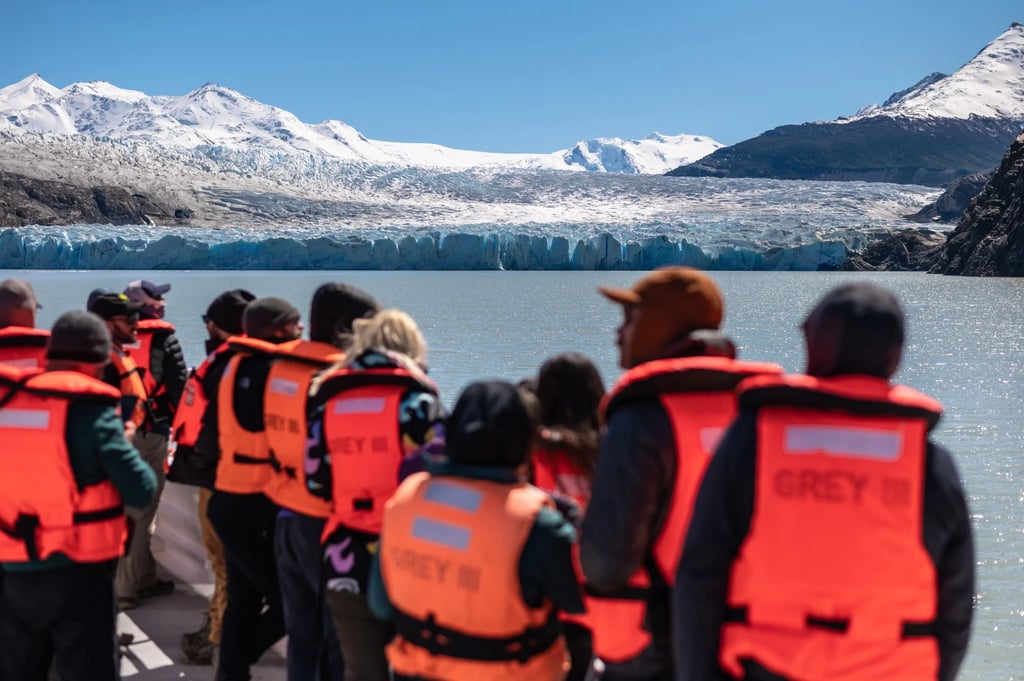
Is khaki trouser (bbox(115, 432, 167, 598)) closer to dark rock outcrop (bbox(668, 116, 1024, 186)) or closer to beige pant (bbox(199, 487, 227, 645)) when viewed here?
beige pant (bbox(199, 487, 227, 645))

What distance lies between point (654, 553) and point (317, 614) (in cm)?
101

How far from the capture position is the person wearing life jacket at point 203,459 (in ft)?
7.92

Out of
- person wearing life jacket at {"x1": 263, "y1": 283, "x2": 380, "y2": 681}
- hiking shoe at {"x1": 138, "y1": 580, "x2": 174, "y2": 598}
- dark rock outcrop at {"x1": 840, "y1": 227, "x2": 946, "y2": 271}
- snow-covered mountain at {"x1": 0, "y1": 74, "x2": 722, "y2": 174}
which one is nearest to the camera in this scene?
person wearing life jacket at {"x1": 263, "y1": 283, "x2": 380, "y2": 681}

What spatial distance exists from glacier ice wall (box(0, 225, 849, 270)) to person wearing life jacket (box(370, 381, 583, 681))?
2960cm

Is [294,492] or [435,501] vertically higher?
[435,501]

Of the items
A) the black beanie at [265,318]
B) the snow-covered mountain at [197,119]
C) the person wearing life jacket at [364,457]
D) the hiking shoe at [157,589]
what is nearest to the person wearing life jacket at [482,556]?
the person wearing life jacket at [364,457]

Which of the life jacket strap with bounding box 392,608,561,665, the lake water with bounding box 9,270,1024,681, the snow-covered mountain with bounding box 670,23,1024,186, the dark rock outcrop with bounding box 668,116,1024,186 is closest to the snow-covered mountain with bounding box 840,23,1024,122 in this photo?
the snow-covered mountain with bounding box 670,23,1024,186

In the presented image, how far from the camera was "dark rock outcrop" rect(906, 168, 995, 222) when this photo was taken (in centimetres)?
5066

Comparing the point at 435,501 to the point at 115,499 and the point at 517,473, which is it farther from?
the point at 115,499

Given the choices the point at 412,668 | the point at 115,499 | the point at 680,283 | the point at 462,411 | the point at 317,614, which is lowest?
the point at 317,614

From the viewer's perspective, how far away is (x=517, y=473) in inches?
58.5

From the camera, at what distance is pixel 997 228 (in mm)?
32469

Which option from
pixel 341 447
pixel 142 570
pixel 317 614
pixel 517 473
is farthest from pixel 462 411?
pixel 142 570

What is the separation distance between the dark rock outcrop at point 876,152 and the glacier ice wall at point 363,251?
57.5 metres
